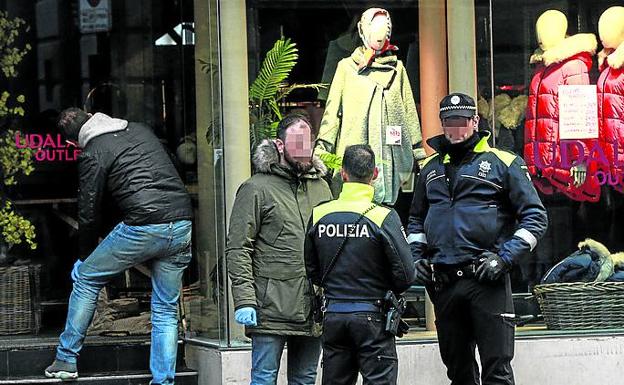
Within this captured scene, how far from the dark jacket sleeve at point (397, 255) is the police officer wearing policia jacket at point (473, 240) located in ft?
2.01

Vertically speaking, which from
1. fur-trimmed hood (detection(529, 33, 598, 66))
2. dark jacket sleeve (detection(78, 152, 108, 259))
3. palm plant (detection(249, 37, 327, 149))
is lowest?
dark jacket sleeve (detection(78, 152, 108, 259))

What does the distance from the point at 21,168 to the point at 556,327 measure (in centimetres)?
428

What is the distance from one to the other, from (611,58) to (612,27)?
0.22 meters

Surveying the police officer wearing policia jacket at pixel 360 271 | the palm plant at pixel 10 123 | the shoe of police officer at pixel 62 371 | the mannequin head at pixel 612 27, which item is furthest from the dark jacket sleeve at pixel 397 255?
the palm plant at pixel 10 123

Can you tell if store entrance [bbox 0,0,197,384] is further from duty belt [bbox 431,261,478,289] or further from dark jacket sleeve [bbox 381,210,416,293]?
dark jacket sleeve [bbox 381,210,416,293]

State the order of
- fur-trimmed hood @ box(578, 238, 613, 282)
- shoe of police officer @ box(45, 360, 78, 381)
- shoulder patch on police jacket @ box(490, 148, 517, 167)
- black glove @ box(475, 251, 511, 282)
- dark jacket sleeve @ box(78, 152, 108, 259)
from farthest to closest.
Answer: fur-trimmed hood @ box(578, 238, 613, 282)
shoe of police officer @ box(45, 360, 78, 381)
dark jacket sleeve @ box(78, 152, 108, 259)
shoulder patch on police jacket @ box(490, 148, 517, 167)
black glove @ box(475, 251, 511, 282)

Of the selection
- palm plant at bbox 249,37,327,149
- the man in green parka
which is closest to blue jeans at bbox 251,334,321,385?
the man in green parka

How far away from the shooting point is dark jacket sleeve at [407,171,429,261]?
7.17 metres

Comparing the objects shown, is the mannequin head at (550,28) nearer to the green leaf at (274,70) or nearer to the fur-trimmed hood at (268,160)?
the green leaf at (274,70)

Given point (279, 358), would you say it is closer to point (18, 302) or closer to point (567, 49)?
point (18, 302)

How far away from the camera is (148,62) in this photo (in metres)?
10.3

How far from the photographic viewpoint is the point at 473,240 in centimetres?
691

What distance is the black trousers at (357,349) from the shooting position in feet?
20.7

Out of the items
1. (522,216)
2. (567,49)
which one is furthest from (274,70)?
(522,216)
